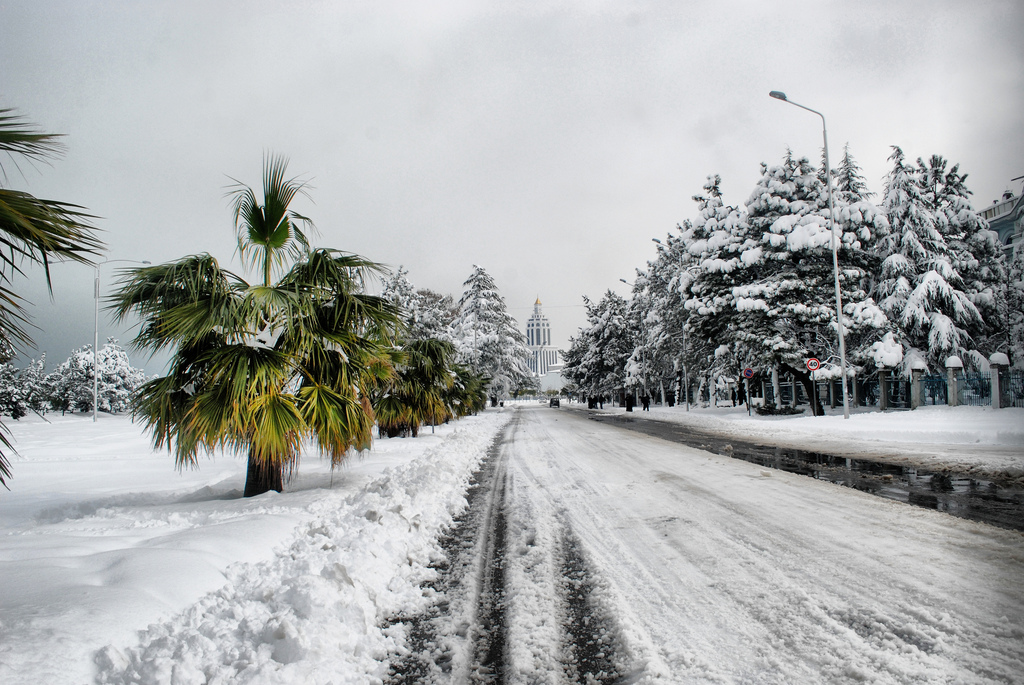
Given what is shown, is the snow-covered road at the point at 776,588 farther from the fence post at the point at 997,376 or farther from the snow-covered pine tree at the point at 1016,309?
the snow-covered pine tree at the point at 1016,309

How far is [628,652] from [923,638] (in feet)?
4.90

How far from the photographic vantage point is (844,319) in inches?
1001

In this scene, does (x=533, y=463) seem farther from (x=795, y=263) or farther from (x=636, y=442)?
(x=795, y=263)

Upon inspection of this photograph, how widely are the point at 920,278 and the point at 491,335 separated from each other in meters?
30.0

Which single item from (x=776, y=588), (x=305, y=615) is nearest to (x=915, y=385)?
(x=776, y=588)

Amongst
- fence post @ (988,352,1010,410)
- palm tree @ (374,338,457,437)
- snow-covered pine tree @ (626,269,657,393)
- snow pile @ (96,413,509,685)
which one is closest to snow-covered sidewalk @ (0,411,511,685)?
snow pile @ (96,413,509,685)

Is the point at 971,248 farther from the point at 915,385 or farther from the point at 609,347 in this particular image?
the point at 609,347

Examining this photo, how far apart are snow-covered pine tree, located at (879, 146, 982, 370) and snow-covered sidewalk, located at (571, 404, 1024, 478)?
7.44 meters

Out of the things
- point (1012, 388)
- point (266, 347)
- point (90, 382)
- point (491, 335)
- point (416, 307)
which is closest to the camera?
point (266, 347)

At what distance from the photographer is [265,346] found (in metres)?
6.70

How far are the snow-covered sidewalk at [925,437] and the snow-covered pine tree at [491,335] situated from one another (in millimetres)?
26787

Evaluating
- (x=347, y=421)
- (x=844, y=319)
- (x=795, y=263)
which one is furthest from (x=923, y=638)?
(x=795, y=263)

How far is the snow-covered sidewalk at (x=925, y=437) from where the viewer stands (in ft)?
32.3

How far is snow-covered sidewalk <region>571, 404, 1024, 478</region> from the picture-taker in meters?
9.84
